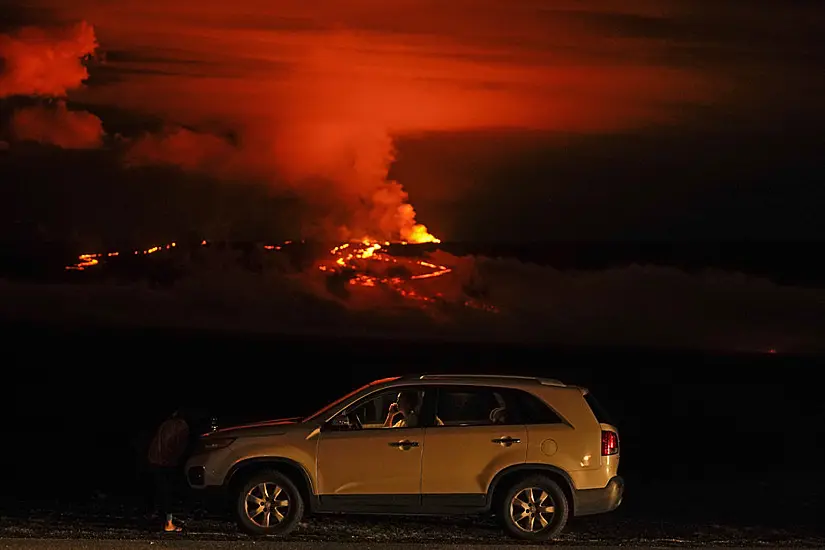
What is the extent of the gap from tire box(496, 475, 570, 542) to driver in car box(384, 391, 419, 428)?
118cm

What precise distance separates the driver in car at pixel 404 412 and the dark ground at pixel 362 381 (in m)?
1.15

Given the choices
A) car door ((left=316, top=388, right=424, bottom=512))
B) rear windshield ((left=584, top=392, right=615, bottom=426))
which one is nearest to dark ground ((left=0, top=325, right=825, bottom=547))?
car door ((left=316, top=388, right=424, bottom=512))

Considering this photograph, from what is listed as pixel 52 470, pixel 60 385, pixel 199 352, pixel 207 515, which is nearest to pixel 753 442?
pixel 52 470

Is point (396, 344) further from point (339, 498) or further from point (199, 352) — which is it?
point (339, 498)

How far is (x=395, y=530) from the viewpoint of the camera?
13.8m

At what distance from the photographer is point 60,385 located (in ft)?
303

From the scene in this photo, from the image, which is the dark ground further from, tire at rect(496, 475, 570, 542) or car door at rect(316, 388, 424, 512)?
car door at rect(316, 388, 424, 512)

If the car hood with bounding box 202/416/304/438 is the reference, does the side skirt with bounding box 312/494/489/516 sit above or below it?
below

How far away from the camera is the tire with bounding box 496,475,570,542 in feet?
42.2

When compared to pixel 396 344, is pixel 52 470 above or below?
below

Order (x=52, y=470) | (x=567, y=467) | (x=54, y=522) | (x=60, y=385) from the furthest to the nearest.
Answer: (x=60, y=385), (x=52, y=470), (x=54, y=522), (x=567, y=467)

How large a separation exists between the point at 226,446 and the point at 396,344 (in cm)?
10908

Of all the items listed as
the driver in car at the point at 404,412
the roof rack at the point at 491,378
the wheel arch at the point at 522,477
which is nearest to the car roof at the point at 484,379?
the roof rack at the point at 491,378

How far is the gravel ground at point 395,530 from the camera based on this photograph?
13.0m
